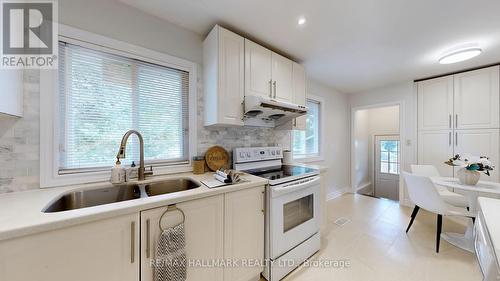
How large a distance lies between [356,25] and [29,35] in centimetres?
264

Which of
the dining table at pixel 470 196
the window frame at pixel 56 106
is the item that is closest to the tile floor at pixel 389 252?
the dining table at pixel 470 196

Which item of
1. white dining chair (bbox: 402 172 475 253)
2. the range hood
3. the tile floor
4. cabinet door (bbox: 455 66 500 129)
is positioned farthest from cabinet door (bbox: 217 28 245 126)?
cabinet door (bbox: 455 66 500 129)

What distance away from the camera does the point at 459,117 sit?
9.02 feet

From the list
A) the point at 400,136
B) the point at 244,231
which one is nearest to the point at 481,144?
the point at 400,136

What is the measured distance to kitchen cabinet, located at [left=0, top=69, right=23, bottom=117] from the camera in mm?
945

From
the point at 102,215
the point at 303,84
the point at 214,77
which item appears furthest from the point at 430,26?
the point at 102,215

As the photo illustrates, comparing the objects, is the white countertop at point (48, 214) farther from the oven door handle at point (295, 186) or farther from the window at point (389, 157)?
the window at point (389, 157)

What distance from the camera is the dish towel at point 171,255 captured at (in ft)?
3.33

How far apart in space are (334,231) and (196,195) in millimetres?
2127

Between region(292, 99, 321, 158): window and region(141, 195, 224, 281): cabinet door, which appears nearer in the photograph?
region(141, 195, 224, 281): cabinet door

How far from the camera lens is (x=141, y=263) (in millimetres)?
986

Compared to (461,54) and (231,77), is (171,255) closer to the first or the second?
(231,77)

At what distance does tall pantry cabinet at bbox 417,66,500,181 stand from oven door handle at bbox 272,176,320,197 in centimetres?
268

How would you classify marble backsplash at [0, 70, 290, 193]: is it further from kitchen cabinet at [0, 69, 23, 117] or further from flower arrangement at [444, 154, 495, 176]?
flower arrangement at [444, 154, 495, 176]
